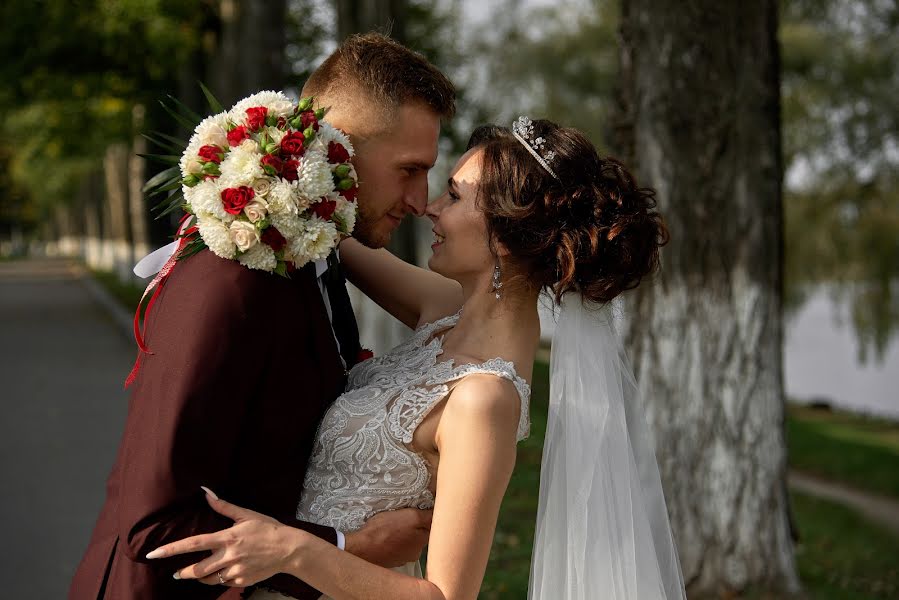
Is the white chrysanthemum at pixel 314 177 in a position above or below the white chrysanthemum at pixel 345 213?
above

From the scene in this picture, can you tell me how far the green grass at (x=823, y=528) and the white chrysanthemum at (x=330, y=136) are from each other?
3663 mm

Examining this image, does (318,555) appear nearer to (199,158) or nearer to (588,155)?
(199,158)

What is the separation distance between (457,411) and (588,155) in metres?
0.83

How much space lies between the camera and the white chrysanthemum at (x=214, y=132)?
245cm

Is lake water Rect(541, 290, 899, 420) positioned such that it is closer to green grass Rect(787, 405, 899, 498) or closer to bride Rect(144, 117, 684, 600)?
green grass Rect(787, 405, 899, 498)

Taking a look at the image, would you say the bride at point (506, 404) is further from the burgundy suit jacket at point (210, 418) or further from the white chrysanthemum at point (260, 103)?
the white chrysanthemum at point (260, 103)

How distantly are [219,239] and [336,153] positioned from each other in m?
0.43

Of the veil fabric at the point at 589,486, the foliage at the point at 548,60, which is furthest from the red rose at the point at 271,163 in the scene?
the foliage at the point at 548,60

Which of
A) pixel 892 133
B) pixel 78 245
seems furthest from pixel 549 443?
pixel 78 245

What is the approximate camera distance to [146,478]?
2121 mm

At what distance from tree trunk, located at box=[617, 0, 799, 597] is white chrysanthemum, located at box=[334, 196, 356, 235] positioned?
9.13 feet

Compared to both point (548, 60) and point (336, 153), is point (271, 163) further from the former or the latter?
Result: point (548, 60)

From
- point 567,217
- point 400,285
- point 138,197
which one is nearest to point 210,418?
point 567,217

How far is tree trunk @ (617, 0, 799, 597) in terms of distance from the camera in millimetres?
4984
